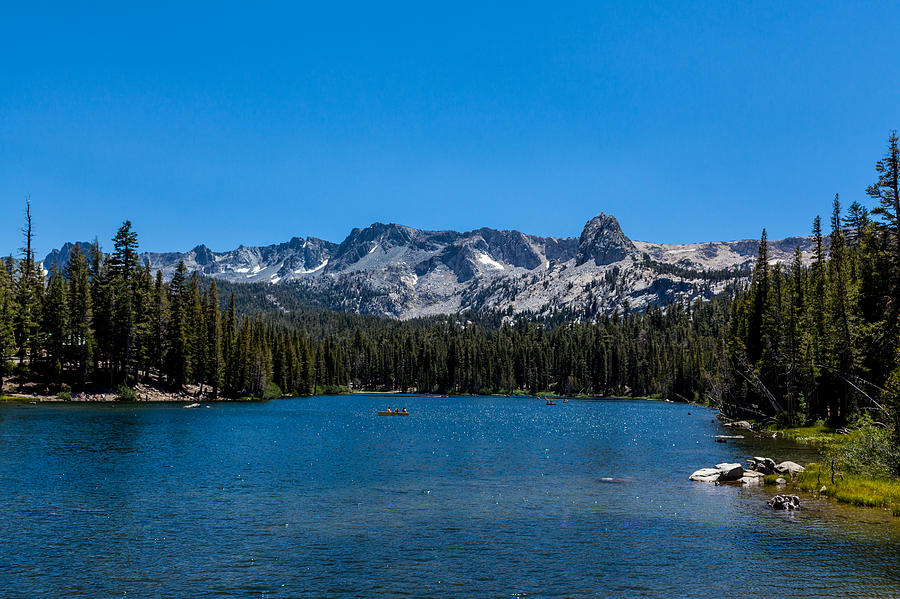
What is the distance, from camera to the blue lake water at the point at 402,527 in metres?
22.8

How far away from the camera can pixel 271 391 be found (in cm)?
15512

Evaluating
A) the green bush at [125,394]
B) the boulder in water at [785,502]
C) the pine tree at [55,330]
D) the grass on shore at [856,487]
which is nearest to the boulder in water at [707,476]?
the grass on shore at [856,487]

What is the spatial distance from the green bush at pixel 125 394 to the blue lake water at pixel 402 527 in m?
54.0

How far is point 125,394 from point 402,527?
98.8 metres

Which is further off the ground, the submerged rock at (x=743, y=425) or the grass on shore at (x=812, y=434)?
the grass on shore at (x=812, y=434)

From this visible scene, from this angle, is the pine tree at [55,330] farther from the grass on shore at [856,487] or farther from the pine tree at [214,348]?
the grass on shore at [856,487]

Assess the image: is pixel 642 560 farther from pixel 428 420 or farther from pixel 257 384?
pixel 257 384

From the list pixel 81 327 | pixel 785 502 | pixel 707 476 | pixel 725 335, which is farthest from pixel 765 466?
pixel 81 327

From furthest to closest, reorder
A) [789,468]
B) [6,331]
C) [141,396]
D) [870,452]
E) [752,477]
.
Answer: [141,396] → [6,331] → [789,468] → [752,477] → [870,452]

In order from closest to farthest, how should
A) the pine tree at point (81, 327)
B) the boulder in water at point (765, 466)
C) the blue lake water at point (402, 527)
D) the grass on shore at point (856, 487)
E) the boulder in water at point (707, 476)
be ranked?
the blue lake water at point (402, 527), the grass on shore at point (856, 487), the boulder in water at point (707, 476), the boulder in water at point (765, 466), the pine tree at point (81, 327)

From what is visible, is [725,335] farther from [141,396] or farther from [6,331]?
[6,331]

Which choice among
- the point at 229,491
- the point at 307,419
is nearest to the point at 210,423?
the point at 307,419

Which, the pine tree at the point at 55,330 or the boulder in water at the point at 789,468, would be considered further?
the pine tree at the point at 55,330

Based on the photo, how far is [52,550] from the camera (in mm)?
25891
